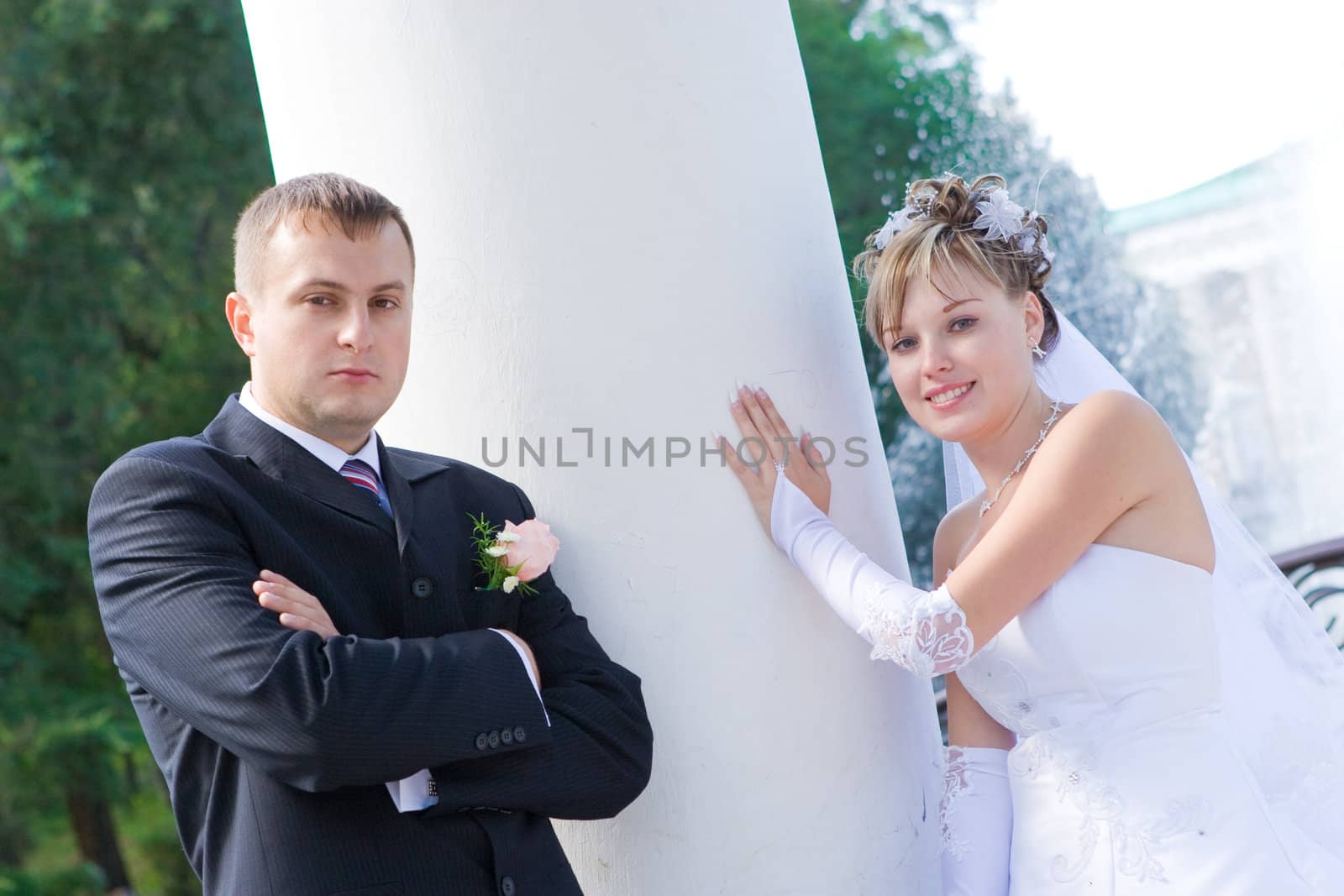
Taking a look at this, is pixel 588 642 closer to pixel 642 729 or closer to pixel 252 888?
pixel 642 729

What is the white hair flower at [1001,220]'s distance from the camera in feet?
9.45

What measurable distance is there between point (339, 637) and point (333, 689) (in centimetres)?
10

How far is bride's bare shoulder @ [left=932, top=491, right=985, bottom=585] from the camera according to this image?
120 inches

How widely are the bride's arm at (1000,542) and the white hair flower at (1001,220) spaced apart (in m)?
0.42

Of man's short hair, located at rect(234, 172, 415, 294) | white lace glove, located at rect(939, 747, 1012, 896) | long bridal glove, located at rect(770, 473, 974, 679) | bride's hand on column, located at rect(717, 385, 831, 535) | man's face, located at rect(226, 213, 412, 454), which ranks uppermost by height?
man's short hair, located at rect(234, 172, 415, 294)

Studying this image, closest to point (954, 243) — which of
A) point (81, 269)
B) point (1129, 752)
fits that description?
point (1129, 752)

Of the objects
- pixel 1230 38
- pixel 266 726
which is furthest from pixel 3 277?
pixel 1230 38

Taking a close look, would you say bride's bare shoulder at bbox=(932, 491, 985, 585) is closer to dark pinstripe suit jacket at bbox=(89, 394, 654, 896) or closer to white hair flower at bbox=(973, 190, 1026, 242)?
white hair flower at bbox=(973, 190, 1026, 242)

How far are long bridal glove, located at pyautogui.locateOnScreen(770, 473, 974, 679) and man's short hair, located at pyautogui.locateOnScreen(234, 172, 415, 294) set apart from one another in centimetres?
96

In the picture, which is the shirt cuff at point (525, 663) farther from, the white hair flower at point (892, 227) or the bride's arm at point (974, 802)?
the white hair flower at point (892, 227)

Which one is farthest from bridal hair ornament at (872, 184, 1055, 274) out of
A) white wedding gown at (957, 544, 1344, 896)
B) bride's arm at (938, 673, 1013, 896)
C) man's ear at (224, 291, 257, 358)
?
man's ear at (224, 291, 257, 358)

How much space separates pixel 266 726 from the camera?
6.40 feet

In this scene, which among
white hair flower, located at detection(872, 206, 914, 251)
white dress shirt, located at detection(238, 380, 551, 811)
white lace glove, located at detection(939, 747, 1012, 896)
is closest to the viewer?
white dress shirt, located at detection(238, 380, 551, 811)

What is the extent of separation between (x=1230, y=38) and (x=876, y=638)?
12.3 m
